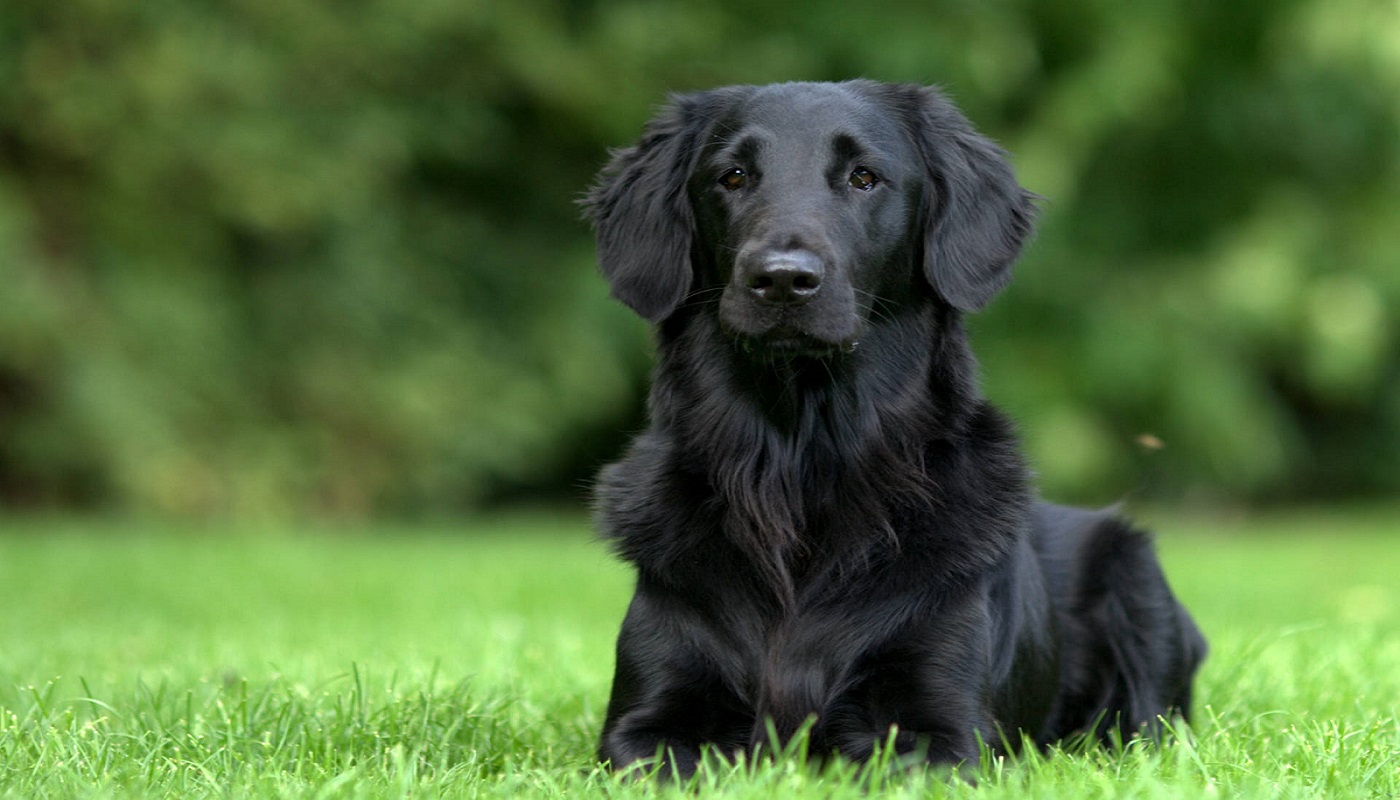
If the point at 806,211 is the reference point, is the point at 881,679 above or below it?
below

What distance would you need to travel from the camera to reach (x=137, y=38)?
36.0 ft

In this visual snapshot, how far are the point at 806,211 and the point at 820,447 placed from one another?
507 millimetres

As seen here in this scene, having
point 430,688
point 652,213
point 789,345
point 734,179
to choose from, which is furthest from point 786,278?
point 430,688

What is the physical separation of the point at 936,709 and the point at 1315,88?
Result: 12.9 metres

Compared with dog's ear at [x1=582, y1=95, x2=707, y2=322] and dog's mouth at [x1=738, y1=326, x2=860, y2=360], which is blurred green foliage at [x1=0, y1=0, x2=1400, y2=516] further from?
dog's mouth at [x1=738, y1=326, x2=860, y2=360]

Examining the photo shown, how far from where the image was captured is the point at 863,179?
328 centimetres

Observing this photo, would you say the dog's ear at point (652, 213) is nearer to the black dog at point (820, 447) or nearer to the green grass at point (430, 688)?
the black dog at point (820, 447)

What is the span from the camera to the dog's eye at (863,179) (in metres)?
3.27

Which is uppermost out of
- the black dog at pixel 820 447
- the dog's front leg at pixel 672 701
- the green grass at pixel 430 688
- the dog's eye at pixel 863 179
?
the dog's eye at pixel 863 179

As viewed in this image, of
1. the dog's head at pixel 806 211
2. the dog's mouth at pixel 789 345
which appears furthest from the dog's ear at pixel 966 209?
the dog's mouth at pixel 789 345

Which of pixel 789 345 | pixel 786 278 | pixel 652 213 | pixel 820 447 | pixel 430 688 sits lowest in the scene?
pixel 430 688

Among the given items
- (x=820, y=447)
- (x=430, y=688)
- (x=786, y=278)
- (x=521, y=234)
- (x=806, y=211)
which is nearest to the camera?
(x=786, y=278)

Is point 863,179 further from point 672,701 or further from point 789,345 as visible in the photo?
point 672,701

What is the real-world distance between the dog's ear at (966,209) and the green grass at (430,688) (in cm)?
103
